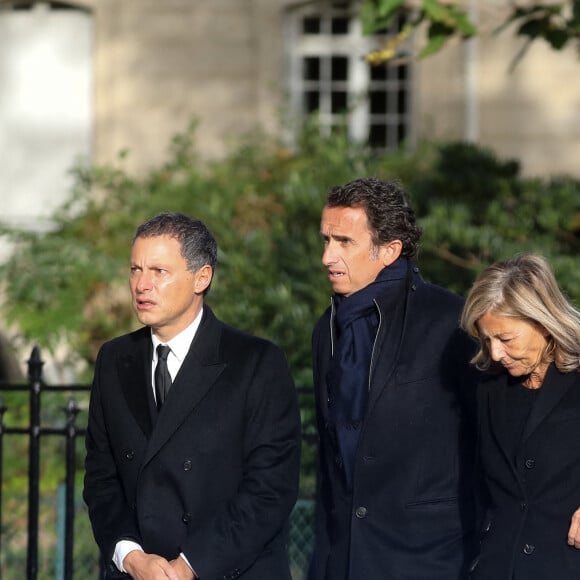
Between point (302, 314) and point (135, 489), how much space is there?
373 centimetres

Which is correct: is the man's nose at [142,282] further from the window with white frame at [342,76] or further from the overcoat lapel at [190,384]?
the window with white frame at [342,76]

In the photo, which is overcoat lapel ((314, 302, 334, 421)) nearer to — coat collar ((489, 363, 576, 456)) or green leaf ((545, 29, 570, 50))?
coat collar ((489, 363, 576, 456))

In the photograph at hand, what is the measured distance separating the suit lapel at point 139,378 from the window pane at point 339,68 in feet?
28.4

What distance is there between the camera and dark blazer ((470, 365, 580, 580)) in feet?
12.1

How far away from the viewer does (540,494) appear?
146 inches

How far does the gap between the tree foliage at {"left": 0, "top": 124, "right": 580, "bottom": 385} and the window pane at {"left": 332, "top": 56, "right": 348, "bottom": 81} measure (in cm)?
172

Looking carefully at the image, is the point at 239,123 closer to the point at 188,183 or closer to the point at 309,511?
the point at 188,183

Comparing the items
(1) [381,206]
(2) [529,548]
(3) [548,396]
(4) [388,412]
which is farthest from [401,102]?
(2) [529,548]

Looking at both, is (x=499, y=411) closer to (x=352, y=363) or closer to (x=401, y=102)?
(x=352, y=363)

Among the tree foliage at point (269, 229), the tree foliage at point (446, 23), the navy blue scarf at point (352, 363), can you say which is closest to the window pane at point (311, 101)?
the tree foliage at point (269, 229)

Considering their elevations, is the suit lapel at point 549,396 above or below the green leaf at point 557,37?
below

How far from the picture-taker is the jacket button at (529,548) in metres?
3.71

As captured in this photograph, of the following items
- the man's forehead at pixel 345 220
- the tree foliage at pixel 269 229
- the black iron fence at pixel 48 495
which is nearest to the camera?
the man's forehead at pixel 345 220

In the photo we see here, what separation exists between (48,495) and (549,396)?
15.7ft
